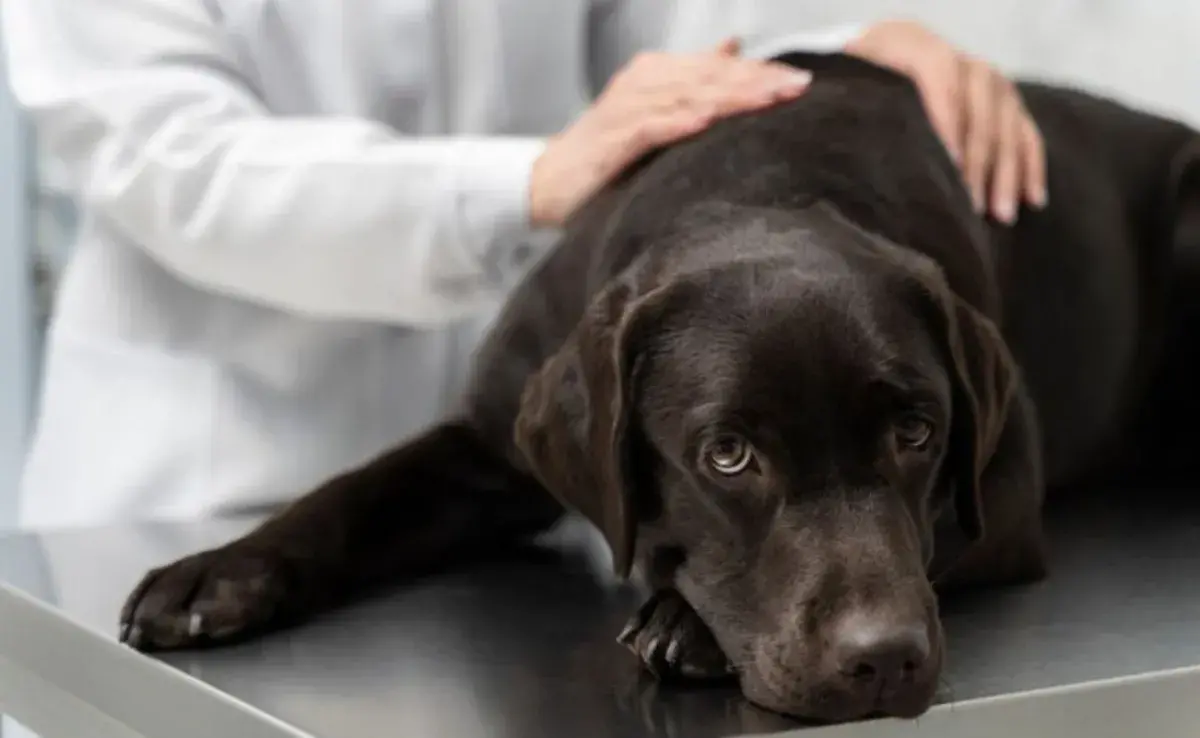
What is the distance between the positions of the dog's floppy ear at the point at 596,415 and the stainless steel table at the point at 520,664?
0.07m

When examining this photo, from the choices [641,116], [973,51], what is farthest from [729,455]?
[973,51]

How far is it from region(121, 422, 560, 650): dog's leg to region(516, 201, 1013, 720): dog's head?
145 millimetres

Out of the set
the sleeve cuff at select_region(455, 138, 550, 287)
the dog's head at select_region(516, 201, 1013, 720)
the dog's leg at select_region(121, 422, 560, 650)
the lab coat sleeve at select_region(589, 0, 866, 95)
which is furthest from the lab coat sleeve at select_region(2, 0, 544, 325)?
the lab coat sleeve at select_region(589, 0, 866, 95)

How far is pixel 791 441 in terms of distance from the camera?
0.85 meters

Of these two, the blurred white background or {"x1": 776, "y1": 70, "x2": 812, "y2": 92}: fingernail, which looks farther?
the blurred white background

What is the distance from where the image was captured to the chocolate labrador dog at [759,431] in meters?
0.83

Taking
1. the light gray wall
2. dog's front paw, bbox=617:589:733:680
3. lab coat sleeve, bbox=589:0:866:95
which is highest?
lab coat sleeve, bbox=589:0:866:95

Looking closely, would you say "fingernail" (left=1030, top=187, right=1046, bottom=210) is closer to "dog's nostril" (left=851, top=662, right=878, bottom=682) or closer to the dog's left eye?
the dog's left eye

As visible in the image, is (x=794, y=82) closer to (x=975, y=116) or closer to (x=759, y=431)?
(x=975, y=116)

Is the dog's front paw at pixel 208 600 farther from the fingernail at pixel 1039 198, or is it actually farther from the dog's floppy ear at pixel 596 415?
the fingernail at pixel 1039 198

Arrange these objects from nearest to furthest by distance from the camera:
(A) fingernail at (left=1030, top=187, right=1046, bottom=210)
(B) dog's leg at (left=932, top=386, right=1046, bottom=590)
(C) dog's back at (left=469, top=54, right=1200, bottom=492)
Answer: (B) dog's leg at (left=932, top=386, right=1046, bottom=590)
(C) dog's back at (left=469, top=54, right=1200, bottom=492)
(A) fingernail at (left=1030, top=187, right=1046, bottom=210)

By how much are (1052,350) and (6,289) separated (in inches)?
53.7

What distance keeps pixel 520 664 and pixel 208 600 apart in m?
0.21

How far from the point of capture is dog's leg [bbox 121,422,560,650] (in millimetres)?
911
